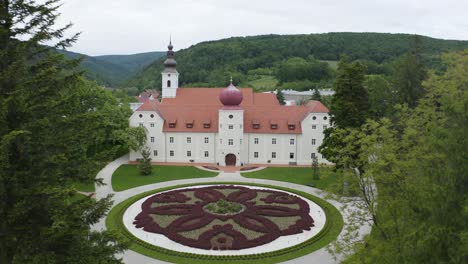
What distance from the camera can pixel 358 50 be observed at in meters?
158

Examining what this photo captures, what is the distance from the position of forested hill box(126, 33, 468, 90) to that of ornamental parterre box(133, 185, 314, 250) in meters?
94.3

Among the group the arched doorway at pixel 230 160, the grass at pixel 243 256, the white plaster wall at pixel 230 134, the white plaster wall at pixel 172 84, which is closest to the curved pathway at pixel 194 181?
the grass at pixel 243 256

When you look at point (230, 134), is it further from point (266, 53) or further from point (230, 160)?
point (266, 53)

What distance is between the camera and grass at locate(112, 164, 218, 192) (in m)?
42.4

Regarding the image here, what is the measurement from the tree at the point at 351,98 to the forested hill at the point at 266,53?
310 feet

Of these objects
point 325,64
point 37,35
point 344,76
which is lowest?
point 37,35

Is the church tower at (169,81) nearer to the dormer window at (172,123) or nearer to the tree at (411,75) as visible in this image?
the dormer window at (172,123)

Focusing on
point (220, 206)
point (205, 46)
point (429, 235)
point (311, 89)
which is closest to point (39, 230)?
point (429, 235)

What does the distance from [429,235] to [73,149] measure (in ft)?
44.5

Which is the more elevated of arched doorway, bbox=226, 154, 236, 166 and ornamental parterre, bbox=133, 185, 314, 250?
arched doorway, bbox=226, 154, 236, 166

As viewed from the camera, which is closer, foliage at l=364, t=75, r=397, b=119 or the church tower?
foliage at l=364, t=75, r=397, b=119

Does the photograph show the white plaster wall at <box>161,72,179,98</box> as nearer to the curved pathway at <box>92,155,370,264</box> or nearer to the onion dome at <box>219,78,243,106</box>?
the curved pathway at <box>92,155,370,264</box>

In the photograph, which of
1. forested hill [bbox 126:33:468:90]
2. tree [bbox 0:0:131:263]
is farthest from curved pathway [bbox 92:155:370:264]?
forested hill [bbox 126:33:468:90]

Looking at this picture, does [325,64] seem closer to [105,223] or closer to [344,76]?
[344,76]
